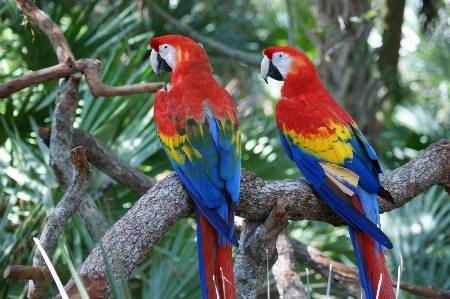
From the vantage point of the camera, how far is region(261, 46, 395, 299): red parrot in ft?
4.84

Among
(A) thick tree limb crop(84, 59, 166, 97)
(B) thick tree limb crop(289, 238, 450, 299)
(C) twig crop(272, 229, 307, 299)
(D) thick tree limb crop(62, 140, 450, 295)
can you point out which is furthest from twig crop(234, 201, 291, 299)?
(A) thick tree limb crop(84, 59, 166, 97)

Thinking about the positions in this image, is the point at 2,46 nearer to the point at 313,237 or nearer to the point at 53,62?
the point at 53,62

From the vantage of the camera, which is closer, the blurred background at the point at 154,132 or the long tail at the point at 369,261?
the long tail at the point at 369,261

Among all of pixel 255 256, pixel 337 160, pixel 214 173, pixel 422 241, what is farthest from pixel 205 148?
pixel 422 241

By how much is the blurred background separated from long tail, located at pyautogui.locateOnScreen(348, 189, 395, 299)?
0.60 meters

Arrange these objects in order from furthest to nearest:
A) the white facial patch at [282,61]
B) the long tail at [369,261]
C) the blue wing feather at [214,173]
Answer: the white facial patch at [282,61], the long tail at [369,261], the blue wing feather at [214,173]

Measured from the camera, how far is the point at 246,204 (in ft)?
4.86

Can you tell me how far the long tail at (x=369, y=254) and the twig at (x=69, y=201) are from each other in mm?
777

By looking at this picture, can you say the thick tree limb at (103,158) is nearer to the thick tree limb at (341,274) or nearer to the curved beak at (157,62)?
the curved beak at (157,62)

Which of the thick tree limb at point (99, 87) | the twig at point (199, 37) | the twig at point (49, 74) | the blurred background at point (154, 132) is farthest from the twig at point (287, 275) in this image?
the twig at point (199, 37)

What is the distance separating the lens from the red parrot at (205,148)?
1274 mm

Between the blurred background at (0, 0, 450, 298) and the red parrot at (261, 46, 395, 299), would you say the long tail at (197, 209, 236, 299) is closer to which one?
the blurred background at (0, 0, 450, 298)

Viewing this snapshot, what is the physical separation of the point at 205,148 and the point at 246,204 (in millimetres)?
197

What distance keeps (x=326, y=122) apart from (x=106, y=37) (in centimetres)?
118
